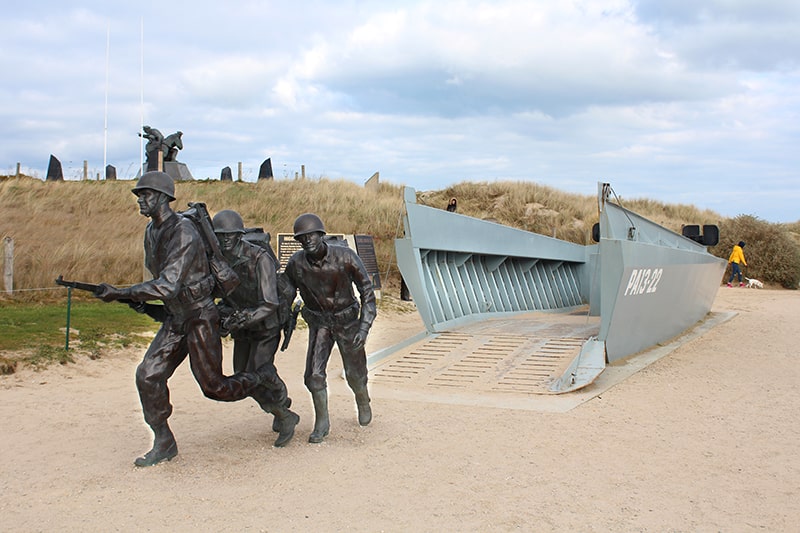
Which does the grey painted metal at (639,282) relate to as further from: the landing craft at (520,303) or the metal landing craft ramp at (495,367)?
the metal landing craft ramp at (495,367)

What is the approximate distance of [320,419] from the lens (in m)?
6.52

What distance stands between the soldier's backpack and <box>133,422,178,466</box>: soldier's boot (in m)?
1.26

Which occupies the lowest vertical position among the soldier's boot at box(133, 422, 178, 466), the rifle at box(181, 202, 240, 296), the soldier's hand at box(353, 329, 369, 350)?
the soldier's boot at box(133, 422, 178, 466)

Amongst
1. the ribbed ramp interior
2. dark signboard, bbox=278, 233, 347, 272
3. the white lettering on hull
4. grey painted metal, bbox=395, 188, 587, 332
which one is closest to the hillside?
dark signboard, bbox=278, 233, 347, 272

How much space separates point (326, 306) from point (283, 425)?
3.52ft

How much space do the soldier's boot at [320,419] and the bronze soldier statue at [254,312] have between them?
0.22 meters

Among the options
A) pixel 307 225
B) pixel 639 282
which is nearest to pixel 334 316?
pixel 307 225

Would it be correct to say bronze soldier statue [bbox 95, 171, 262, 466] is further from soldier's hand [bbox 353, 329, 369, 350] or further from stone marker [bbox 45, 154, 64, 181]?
stone marker [bbox 45, 154, 64, 181]

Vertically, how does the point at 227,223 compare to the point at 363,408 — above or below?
above

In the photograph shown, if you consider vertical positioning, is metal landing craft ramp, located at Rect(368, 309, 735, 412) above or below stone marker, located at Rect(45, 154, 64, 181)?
below

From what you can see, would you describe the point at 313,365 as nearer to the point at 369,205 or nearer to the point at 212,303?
the point at 212,303

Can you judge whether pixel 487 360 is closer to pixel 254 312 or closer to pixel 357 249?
pixel 254 312

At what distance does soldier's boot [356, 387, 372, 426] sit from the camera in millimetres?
7000

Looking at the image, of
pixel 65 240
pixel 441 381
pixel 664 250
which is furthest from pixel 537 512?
pixel 65 240
